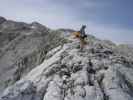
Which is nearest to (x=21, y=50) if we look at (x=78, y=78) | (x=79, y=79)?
(x=78, y=78)

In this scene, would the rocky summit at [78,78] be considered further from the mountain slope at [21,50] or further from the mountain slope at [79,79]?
the mountain slope at [21,50]

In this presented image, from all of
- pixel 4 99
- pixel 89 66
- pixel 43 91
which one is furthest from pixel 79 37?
pixel 4 99

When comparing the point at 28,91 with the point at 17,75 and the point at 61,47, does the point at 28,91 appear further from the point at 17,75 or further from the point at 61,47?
the point at 17,75

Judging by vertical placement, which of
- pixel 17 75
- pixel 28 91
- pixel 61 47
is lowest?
pixel 17 75

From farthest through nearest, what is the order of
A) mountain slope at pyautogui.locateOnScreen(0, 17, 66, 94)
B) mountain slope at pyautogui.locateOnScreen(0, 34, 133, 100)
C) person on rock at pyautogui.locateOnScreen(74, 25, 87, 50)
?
mountain slope at pyautogui.locateOnScreen(0, 17, 66, 94), person on rock at pyautogui.locateOnScreen(74, 25, 87, 50), mountain slope at pyautogui.locateOnScreen(0, 34, 133, 100)

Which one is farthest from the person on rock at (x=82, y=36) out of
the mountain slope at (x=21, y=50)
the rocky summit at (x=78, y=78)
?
the mountain slope at (x=21, y=50)

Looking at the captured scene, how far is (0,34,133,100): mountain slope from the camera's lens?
18000 millimetres

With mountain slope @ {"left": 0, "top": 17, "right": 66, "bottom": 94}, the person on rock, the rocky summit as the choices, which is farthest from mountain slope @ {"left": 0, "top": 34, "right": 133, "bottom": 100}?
mountain slope @ {"left": 0, "top": 17, "right": 66, "bottom": 94}

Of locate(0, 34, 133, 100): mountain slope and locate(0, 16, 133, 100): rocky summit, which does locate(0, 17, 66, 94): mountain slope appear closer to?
locate(0, 16, 133, 100): rocky summit

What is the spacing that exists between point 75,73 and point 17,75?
11267 mm

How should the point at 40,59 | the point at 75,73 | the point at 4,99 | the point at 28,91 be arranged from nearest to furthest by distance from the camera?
the point at 4,99, the point at 28,91, the point at 75,73, the point at 40,59

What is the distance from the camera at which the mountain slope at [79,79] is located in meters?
18.0

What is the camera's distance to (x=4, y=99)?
56.2ft

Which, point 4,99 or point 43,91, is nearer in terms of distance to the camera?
point 4,99
